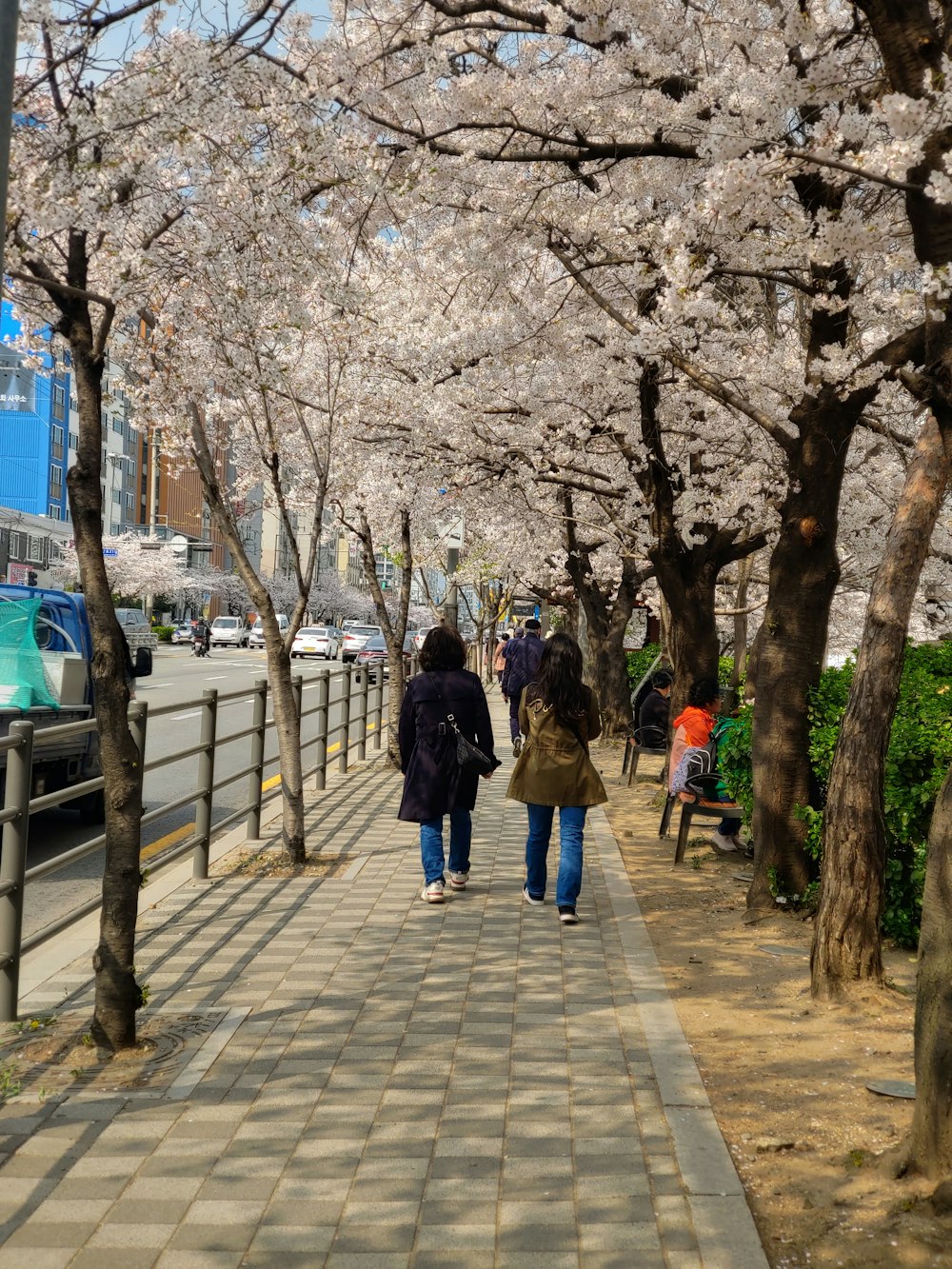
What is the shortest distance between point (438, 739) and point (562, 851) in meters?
1.18

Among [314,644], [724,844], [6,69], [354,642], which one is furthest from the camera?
[314,644]

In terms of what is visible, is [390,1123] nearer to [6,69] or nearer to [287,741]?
[6,69]

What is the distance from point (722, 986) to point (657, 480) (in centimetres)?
647

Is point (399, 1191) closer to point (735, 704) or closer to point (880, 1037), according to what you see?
point (880, 1037)

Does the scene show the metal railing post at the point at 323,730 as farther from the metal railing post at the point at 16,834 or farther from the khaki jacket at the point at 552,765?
the metal railing post at the point at 16,834

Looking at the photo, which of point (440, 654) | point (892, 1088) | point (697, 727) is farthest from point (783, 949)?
point (697, 727)

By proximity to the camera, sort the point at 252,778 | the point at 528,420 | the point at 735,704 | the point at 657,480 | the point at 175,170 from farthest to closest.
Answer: the point at 528,420 → the point at 735,704 → the point at 657,480 → the point at 252,778 → the point at 175,170

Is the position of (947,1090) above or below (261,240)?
below

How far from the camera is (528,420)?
16594 mm

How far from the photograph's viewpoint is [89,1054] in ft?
16.9

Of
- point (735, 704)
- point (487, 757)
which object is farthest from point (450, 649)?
point (735, 704)

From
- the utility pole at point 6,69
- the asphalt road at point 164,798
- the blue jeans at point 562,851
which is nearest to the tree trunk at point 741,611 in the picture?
the asphalt road at point 164,798

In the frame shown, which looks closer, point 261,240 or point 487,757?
point 261,240

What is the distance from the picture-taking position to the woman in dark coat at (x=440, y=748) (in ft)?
27.5
